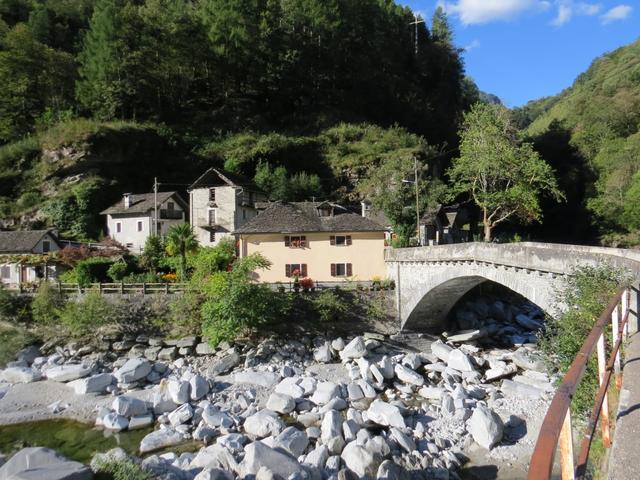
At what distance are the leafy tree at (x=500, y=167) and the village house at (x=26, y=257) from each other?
115 feet

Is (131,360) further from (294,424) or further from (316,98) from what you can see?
(316,98)

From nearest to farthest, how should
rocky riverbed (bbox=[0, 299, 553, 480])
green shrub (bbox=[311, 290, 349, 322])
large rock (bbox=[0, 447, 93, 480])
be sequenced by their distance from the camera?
large rock (bbox=[0, 447, 93, 480]) → rocky riverbed (bbox=[0, 299, 553, 480]) → green shrub (bbox=[311, 290, 349, 322])

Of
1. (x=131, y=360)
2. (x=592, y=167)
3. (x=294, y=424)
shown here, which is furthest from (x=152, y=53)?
(x=592, y=167)

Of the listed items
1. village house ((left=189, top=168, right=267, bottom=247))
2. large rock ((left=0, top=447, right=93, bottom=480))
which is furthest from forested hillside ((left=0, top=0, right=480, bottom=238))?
large rock ((left=0, top=447, right=93, bottom=480))

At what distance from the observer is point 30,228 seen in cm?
4012


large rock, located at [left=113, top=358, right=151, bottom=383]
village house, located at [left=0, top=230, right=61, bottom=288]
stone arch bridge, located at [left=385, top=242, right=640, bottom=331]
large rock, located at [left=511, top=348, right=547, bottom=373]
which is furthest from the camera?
village house, located at [left=0, top=230, right=61, bottom=288]

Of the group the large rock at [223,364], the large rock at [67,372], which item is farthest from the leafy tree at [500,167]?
the large rock at [67,372]

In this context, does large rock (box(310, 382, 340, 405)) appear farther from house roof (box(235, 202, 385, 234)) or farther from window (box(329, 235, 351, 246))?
house roof (box(235, 202, 385, 234))

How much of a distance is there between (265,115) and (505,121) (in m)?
36.5

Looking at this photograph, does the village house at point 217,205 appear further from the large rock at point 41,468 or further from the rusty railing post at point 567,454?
the rusty railing post at point 567,454

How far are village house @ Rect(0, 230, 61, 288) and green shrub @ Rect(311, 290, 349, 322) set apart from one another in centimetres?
2128

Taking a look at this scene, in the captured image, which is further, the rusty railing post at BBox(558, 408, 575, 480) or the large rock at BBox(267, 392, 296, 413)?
the large rock at BBox(267, 392, 296, 413)

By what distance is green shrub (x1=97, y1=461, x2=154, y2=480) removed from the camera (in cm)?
1084

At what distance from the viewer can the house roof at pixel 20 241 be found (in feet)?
110
